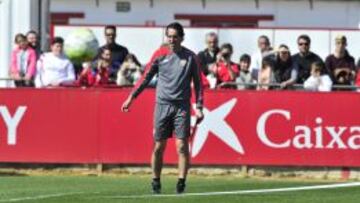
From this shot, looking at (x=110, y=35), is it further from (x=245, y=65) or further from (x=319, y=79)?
(x=319, y=79)

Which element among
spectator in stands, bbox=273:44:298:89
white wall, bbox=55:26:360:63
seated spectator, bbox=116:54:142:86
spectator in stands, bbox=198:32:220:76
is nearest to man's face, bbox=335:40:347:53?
spectator in stands, bbox=273:44:298:89

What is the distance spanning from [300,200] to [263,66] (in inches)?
287

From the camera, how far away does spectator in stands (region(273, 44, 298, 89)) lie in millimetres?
20234

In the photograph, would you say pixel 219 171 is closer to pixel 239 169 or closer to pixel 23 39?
pixel 239 169

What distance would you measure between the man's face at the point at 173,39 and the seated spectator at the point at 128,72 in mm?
5736

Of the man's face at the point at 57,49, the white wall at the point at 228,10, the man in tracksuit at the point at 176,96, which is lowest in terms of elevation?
the man in tracksuit at the point at 176,96

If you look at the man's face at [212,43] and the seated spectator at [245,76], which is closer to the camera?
the seated spectator at [245,76]

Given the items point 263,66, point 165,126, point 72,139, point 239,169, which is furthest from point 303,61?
point 165,126

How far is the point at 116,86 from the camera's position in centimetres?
2020

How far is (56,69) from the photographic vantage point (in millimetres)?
20281

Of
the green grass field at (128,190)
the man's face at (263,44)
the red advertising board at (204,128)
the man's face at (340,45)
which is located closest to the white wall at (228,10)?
the man's face at (263,44)

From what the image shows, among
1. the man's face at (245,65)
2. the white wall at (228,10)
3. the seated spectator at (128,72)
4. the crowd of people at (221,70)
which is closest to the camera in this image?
the crowd of people at (221,70)

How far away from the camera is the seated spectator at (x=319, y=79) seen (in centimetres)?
1998

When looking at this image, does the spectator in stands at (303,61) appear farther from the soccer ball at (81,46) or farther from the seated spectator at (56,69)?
the seated spectator at (56,69)
